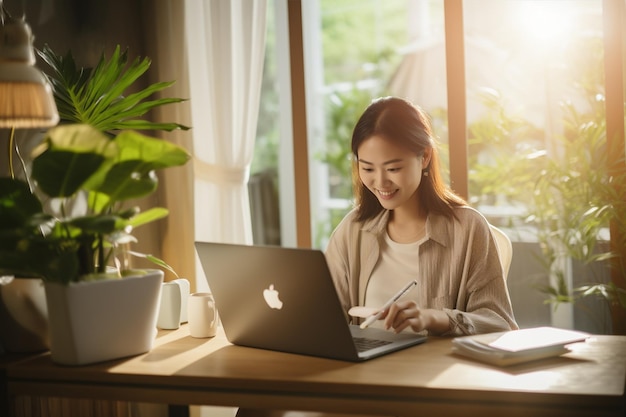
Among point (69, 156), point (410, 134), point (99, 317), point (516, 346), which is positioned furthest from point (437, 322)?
point (69, 156)

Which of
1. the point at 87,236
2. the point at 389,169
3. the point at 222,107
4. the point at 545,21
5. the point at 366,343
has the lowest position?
the point at 366,343

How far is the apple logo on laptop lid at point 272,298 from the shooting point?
1.70 metres

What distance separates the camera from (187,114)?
10.0 ft

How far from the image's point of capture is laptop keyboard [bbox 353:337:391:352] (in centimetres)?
175

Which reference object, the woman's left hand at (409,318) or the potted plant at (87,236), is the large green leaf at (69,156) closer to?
the potted plant at (87,236)

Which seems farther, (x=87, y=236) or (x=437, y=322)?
(x=437, y=322)

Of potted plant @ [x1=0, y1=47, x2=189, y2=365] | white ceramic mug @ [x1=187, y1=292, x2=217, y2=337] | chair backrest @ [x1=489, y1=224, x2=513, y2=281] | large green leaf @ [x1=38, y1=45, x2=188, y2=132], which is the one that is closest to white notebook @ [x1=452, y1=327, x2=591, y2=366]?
chair backrest @ [x1=489, y1=224, x2=513, y2=281]

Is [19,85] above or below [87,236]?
above

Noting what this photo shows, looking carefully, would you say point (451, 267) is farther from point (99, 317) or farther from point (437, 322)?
point (99, 317)

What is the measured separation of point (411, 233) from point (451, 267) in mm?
185

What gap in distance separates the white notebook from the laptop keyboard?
178 millimetres

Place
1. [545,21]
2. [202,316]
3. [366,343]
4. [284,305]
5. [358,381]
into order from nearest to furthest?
[358,381]
[284,305]
[366,343]
[202,316]
[545,21]

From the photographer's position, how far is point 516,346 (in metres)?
1.60

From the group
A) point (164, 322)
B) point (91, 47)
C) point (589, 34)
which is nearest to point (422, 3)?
point (589, 34)
